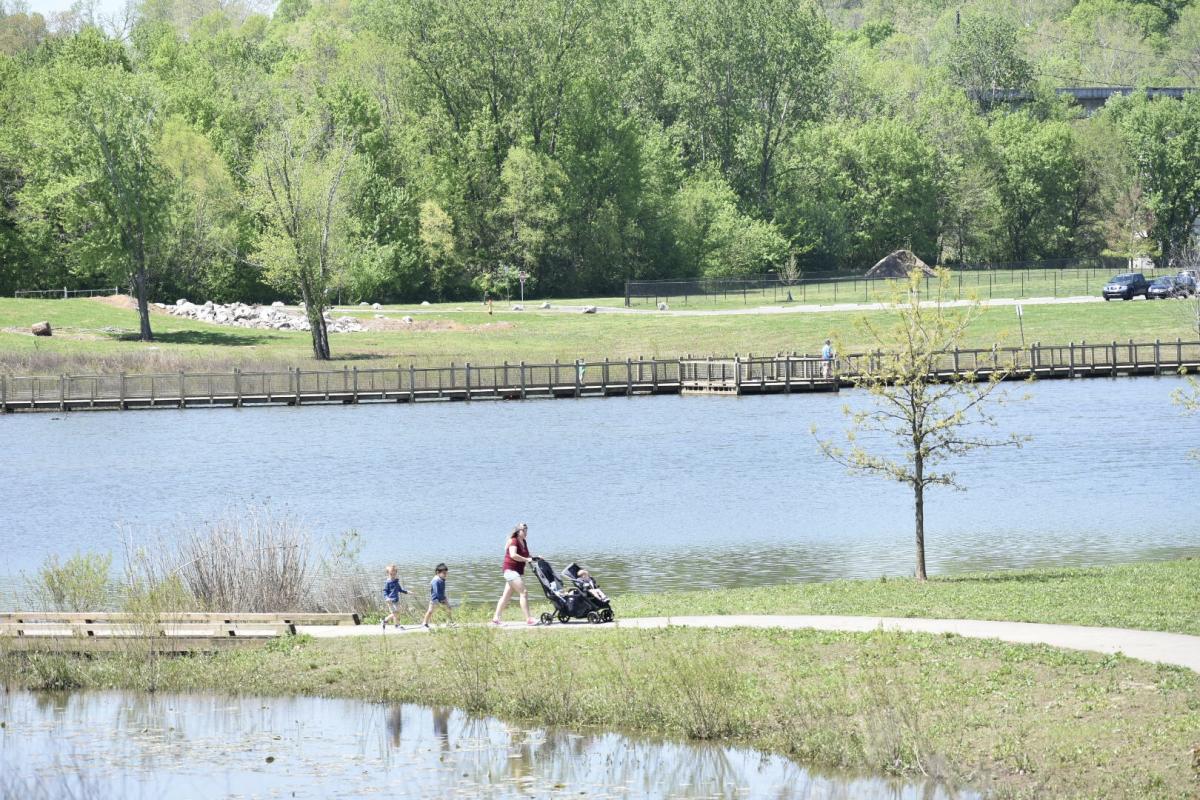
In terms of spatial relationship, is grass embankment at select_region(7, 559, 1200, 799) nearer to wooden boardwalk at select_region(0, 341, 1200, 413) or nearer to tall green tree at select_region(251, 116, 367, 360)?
wooden boardwalk at select_region(0, 341, 1200, 413)

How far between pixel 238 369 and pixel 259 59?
7274 centimetres

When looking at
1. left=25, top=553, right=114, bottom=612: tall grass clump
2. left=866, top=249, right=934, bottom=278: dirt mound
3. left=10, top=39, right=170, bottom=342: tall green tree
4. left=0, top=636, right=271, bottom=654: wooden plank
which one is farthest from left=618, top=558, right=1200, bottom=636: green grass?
left=866, top=249, right=934, bottom=278: dirt mound

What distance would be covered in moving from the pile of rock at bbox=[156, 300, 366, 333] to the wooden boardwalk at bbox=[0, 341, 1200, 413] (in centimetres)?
1942

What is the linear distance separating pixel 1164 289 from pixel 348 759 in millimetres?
85024

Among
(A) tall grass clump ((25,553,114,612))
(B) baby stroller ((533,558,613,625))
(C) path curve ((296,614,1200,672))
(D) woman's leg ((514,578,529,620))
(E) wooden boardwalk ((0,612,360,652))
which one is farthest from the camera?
Result: (A) tall grass clump ((25,553,114,612))

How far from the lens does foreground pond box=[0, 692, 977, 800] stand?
17.6m

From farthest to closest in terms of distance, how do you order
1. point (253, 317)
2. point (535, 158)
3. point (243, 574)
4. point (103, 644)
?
point (535, 158) < point (253, 317) < point (243, 574) < point (103, 644)

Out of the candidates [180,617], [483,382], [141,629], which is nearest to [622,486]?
[180,617]

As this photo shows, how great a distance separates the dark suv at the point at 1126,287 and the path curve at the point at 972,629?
259 ft

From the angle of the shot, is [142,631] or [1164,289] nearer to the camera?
[142,631]

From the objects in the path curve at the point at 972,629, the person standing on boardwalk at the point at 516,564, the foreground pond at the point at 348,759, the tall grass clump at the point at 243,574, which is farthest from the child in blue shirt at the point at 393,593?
the tall grass clump at the point at 243,574

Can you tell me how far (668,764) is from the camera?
60.5ft

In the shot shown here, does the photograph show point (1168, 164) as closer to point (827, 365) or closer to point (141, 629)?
point (827, 365)

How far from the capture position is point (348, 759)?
62.6 feet
